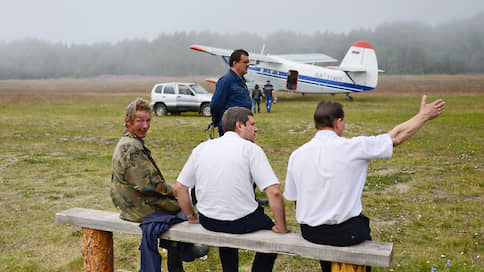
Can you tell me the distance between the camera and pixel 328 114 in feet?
9.02

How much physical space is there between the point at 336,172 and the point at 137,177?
1426mm

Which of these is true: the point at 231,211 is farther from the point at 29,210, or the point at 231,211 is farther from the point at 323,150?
the point at 29,210

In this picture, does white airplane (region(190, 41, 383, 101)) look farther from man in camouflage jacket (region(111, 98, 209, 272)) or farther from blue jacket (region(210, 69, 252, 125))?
man in camouflage jacket (region(111, 98, 209, 272))

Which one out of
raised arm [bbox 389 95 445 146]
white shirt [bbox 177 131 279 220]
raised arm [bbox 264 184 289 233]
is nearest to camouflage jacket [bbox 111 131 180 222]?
white shirt [bbox 177 131 279 220]

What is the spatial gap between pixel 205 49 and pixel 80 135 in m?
16.7

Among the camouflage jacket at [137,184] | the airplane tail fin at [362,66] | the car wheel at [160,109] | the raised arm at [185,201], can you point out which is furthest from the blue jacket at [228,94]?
the airplane tail fin at [362,66]

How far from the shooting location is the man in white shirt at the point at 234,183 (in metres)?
2.92

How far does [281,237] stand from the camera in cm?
297

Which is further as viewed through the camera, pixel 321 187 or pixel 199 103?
pixel 199 103

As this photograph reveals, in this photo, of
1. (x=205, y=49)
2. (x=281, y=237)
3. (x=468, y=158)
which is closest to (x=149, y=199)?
(x=281, y=237)

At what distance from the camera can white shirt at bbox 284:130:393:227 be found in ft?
8.46

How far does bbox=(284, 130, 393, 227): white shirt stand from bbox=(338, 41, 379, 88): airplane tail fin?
107 feet

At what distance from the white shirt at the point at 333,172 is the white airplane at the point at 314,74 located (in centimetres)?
2999

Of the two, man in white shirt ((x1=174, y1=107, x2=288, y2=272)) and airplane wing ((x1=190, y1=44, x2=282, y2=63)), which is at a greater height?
airplane wing ((x1=190, y1=44, x2=282, y2=63))
